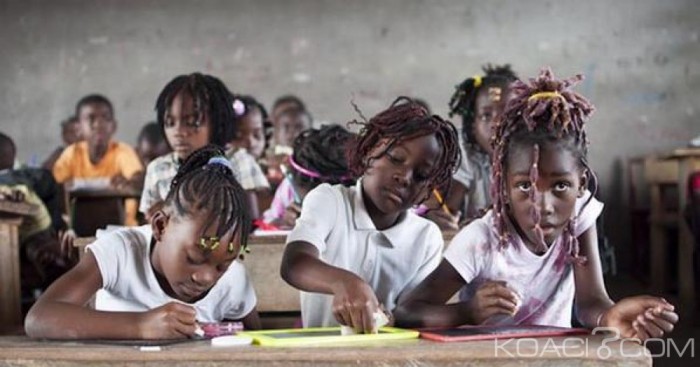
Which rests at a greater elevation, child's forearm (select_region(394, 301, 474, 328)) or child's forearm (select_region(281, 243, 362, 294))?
child's forearm (select_region(281, 243, 362, 294))

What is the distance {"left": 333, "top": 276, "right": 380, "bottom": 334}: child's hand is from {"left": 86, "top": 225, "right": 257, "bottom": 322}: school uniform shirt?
1.32 feet

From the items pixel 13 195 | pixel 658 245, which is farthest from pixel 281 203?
pixel 658 245

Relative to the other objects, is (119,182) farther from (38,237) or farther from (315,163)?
(315,163)

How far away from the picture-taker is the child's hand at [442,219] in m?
3.51

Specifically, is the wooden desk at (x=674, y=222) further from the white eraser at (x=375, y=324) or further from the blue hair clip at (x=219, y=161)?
the white eraser at (x=375, y=324)

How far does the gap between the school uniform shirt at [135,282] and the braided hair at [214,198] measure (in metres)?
0.12

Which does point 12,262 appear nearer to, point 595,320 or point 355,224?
point 355,224

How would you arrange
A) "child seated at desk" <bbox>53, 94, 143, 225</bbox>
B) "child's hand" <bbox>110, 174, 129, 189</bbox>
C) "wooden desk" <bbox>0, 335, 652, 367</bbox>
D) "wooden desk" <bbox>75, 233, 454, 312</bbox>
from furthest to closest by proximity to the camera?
"child seated at desk" <bbox>53, 94, 143, 225</bbox> → "child's hand" <bbox>110, 174, 129, 189</bbox> → "wooden desk" <bbox>75, 233, 454, 312</bbox> → "wooden desk" <bbox>0, 335, 652, 367</bbox>

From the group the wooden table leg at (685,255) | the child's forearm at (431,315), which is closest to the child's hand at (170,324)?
the child's forearm at (431,315)

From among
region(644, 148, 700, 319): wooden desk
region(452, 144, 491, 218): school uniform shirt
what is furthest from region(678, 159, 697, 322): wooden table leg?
region(452, 144, 491, 218): school uniform shirt

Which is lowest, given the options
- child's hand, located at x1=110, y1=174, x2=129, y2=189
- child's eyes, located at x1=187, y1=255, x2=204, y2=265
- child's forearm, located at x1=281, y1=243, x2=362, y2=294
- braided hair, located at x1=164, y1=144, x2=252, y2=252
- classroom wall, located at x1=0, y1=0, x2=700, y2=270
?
child's forearm, located at x1=281, y1=243, x2=362, y2=294

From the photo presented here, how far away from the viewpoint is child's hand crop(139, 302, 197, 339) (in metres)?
2.01

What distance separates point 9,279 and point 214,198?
1.82 meters

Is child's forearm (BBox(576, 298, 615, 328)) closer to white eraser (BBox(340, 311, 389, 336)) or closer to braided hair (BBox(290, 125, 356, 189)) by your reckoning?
white eraser (BBox(340, 311, 389, 336))
